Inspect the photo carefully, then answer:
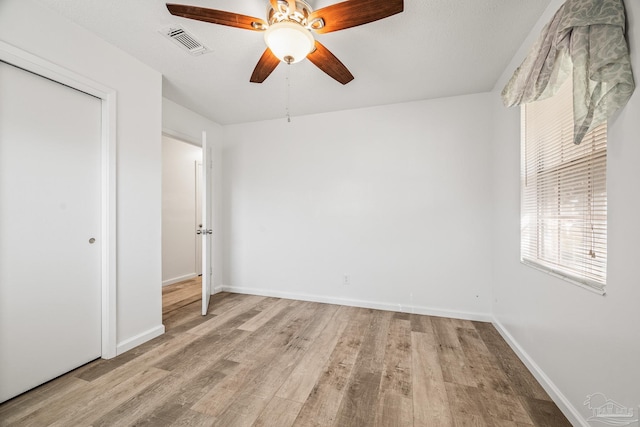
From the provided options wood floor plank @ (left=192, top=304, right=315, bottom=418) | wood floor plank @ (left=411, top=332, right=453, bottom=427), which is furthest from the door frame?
wood floor plank @ (left=411, top=332, right=453, bottom=427)

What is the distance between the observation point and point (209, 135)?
144 inches

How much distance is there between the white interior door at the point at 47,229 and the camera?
62.6 inches

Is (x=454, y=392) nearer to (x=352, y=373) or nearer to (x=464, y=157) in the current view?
(x=352, y=373)

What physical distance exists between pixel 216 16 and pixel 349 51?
1111mm

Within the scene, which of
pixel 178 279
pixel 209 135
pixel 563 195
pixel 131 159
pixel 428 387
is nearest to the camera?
pixel 563 195

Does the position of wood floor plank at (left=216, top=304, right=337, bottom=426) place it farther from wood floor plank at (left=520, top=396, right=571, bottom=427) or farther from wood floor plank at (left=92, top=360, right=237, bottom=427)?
wood floor plank at (left=520, top=396, right=571, bottom=427)

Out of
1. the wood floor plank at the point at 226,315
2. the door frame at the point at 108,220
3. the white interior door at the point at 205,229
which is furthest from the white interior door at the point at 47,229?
the white interior door at the point at 205,229

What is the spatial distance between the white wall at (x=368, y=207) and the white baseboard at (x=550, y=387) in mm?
730

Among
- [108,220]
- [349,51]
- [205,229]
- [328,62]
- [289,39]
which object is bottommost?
[205,229]

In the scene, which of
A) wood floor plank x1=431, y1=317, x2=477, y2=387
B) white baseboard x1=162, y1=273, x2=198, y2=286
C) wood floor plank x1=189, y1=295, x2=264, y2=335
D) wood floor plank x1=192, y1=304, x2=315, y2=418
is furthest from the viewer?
white baseboard x1=162, y1=273, x2=198, y2=286

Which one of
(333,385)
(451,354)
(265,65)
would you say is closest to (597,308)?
(451,354)

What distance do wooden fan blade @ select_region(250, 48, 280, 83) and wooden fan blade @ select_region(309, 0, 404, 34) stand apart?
1.36 ft

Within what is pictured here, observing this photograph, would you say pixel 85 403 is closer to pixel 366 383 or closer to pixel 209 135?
pixel 366 383

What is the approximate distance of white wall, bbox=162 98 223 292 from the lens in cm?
307
